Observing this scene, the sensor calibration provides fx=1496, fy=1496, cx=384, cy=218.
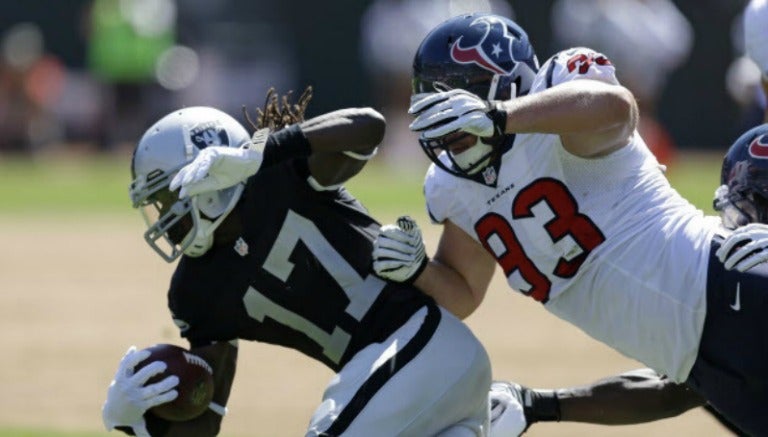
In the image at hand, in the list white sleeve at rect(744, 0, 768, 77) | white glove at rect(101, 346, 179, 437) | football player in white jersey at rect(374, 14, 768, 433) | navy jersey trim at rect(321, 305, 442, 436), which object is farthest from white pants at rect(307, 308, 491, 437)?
white sleeve at rect(744, 0, 768, 77)

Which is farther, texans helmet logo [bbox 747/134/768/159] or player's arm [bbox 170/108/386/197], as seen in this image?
texans helmet logo [bbox 747/134/768/159]

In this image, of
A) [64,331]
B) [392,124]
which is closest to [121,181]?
[392,124]

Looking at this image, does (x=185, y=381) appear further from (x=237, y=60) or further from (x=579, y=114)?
(x=237, y=60)

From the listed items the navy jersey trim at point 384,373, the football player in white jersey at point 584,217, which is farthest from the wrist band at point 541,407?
the navy jersey trim at point 384,373

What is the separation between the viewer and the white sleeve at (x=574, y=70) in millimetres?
5023

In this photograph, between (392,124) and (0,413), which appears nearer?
(0,413)

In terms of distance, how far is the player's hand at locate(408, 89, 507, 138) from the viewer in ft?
15.2

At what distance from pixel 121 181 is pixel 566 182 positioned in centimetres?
1578

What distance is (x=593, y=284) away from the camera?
5.07 m

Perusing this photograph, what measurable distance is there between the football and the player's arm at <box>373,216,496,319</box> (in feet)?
2.33

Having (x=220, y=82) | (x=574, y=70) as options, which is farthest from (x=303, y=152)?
(x=220, y=82)

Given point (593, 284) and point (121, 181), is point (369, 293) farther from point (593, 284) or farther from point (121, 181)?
point (121, 181)

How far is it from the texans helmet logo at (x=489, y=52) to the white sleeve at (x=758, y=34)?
159 cm

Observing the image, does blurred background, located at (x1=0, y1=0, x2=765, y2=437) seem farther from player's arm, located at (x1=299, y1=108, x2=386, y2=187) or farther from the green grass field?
player's arm, located at (x1=299, y1=108, x2=386, y2=187)
